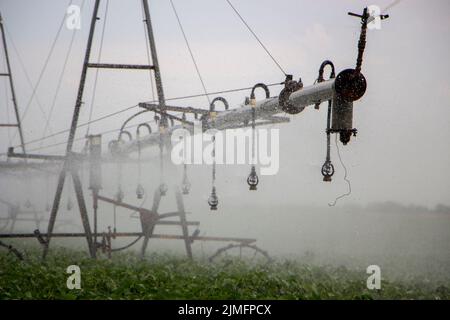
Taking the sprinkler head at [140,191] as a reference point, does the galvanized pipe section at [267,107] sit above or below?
above

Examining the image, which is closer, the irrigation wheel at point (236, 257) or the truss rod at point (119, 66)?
the truss rod at point (119, 66)

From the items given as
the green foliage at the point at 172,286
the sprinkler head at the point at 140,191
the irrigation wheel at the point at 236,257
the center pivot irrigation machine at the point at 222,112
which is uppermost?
the center pivot irrigation machine at the point at 222,112

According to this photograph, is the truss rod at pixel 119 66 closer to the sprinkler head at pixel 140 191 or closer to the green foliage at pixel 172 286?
the sprinkler head at pixel 140 191

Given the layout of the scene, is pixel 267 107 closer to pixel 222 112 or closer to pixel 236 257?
pixel 222 112

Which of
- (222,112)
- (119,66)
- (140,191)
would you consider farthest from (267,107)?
(140,191)

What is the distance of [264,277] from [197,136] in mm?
4467

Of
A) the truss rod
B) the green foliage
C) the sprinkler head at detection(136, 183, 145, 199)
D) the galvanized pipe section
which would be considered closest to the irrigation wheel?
the green foliage

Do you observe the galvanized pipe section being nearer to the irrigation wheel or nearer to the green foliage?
the green foliage

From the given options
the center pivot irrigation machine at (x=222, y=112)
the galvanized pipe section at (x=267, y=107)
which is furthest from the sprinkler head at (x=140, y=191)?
the galvanized pipe section at (x=267, y=107)

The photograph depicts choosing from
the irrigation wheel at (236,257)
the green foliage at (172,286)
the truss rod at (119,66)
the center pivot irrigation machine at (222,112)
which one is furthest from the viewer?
the irrigation wheel at (236,257)

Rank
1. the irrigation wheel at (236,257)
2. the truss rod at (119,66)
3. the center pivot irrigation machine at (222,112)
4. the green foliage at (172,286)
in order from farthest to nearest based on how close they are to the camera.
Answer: the irrigation wheel at (236,257)
the truss rod at (119,66)
the green foliage at (172,286)
the center pivot irrigation machine at (222,112)

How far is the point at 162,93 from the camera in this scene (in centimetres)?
1267

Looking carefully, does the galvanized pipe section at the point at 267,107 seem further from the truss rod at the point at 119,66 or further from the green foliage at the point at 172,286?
the green foliage at the point at 172,286
